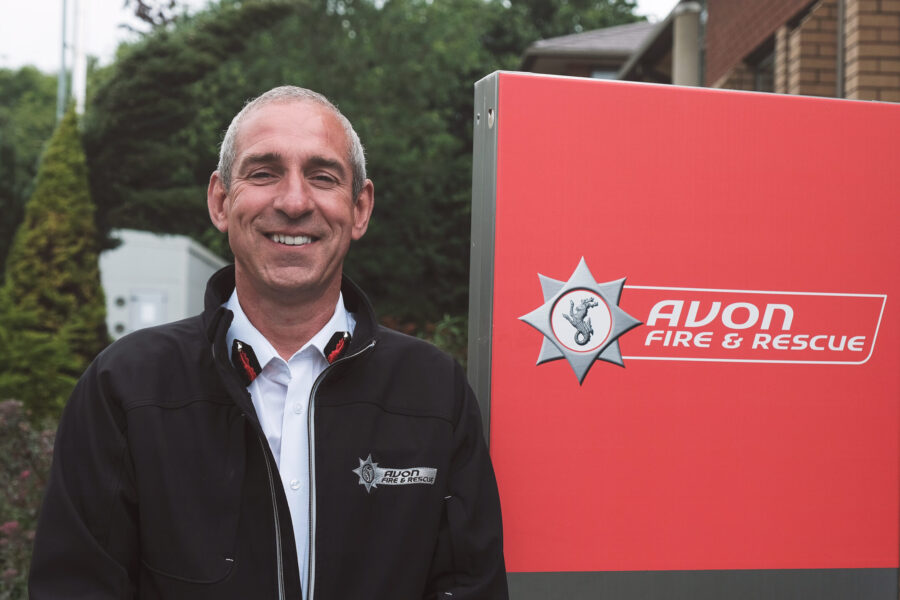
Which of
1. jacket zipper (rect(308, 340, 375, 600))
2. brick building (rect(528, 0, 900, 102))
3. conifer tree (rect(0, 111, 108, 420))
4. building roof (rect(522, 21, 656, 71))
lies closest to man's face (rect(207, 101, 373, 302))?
jacket zipper (rect(308, 340, 375, 600))

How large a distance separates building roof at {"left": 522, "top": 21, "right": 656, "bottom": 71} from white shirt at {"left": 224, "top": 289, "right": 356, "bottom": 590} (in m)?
18.4

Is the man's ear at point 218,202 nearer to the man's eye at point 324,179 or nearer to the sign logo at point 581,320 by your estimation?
the man's eye at point 324,179

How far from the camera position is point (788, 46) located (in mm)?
6934

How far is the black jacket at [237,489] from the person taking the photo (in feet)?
6.47

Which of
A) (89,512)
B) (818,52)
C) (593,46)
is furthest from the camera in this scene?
(593,46)

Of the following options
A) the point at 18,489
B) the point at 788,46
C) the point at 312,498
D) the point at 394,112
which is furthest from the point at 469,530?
the point at 394,112

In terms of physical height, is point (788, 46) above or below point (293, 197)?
above

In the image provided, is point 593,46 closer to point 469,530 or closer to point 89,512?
point 469,530

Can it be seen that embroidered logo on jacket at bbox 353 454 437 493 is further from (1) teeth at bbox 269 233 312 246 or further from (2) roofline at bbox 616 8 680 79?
(2) roofline at bbox 616 8 680 79

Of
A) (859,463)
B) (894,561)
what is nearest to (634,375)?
(859,463)

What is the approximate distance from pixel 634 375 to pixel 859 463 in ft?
2.11

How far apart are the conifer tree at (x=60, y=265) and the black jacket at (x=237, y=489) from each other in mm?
8347

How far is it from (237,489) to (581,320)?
88 centimetres

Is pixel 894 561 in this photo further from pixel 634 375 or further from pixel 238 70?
pixel 238 70
